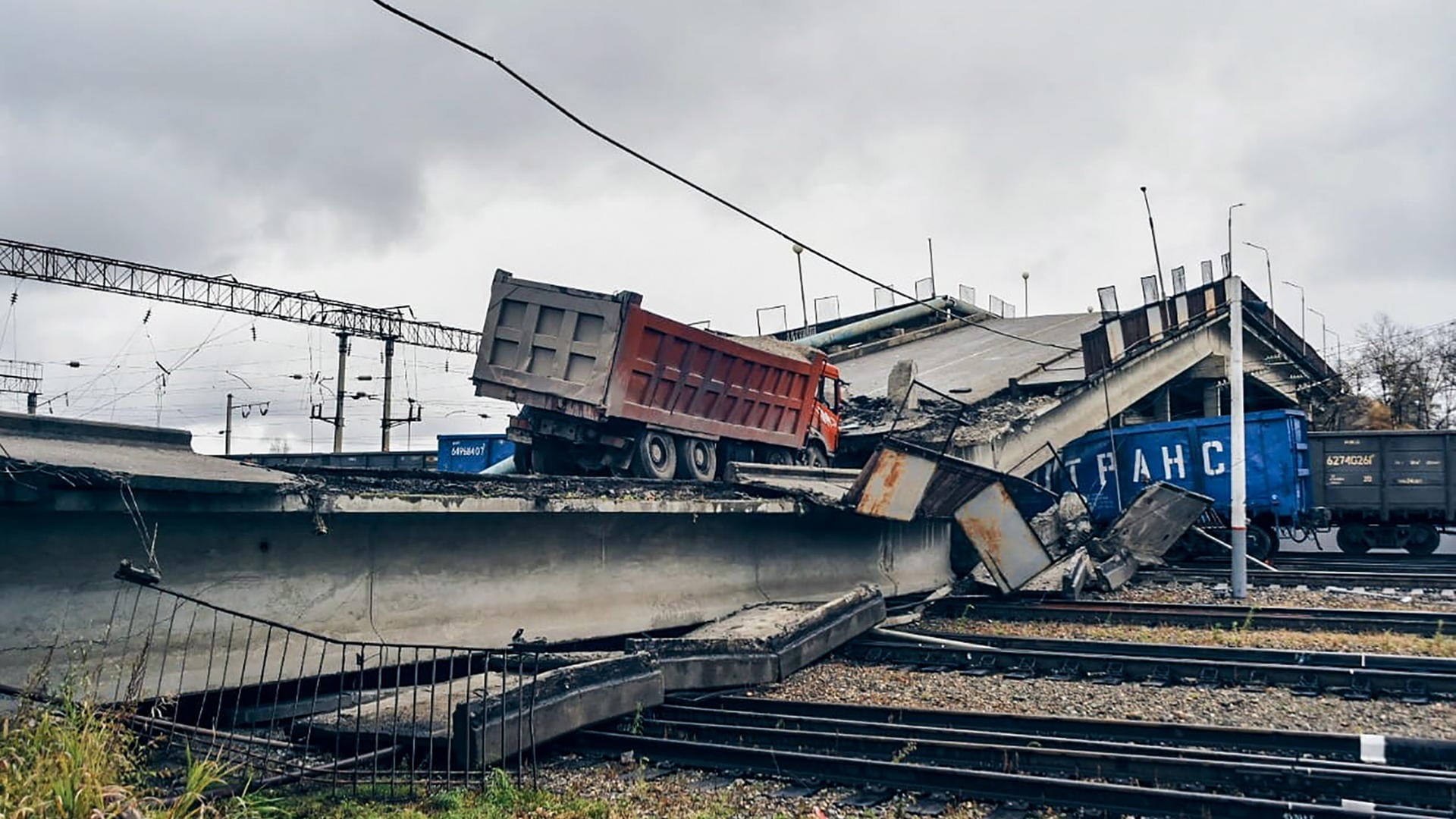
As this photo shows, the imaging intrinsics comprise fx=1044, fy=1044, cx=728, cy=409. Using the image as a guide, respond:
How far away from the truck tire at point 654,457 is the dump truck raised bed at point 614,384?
18 millimetres

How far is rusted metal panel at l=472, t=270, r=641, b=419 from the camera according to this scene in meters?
14.2

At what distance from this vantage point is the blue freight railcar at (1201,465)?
67.6ft

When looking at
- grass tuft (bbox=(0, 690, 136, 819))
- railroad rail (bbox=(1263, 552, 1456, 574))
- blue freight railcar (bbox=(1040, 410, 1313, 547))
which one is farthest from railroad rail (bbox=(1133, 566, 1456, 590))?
grass tuft (bbox=(0, 690, 136, 819))

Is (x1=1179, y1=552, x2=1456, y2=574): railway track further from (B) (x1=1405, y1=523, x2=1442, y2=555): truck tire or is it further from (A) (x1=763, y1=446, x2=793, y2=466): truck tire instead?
(A) (x1=763, y1=446, x2=793, y2=466): truck tire

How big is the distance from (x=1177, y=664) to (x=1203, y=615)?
405 centimetres

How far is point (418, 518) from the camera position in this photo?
9.04 meters

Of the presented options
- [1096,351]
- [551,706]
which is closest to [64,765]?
[551,706]

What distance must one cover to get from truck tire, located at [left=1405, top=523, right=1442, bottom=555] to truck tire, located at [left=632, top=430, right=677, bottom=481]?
1655 cm

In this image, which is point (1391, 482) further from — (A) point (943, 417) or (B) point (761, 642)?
(B) point (761, 642)

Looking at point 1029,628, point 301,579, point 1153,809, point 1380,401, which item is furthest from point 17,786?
point 1380,401

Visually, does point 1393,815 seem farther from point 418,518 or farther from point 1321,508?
point 1321,508

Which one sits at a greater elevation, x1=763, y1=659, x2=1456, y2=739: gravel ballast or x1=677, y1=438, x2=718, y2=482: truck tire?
x1=677, y1=438, x2=718, y2=482: truck tire

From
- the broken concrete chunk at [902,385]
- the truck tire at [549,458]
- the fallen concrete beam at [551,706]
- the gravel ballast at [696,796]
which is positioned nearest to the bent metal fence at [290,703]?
the fallen concrete beam at [551,706]

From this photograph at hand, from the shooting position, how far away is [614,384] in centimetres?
1421
